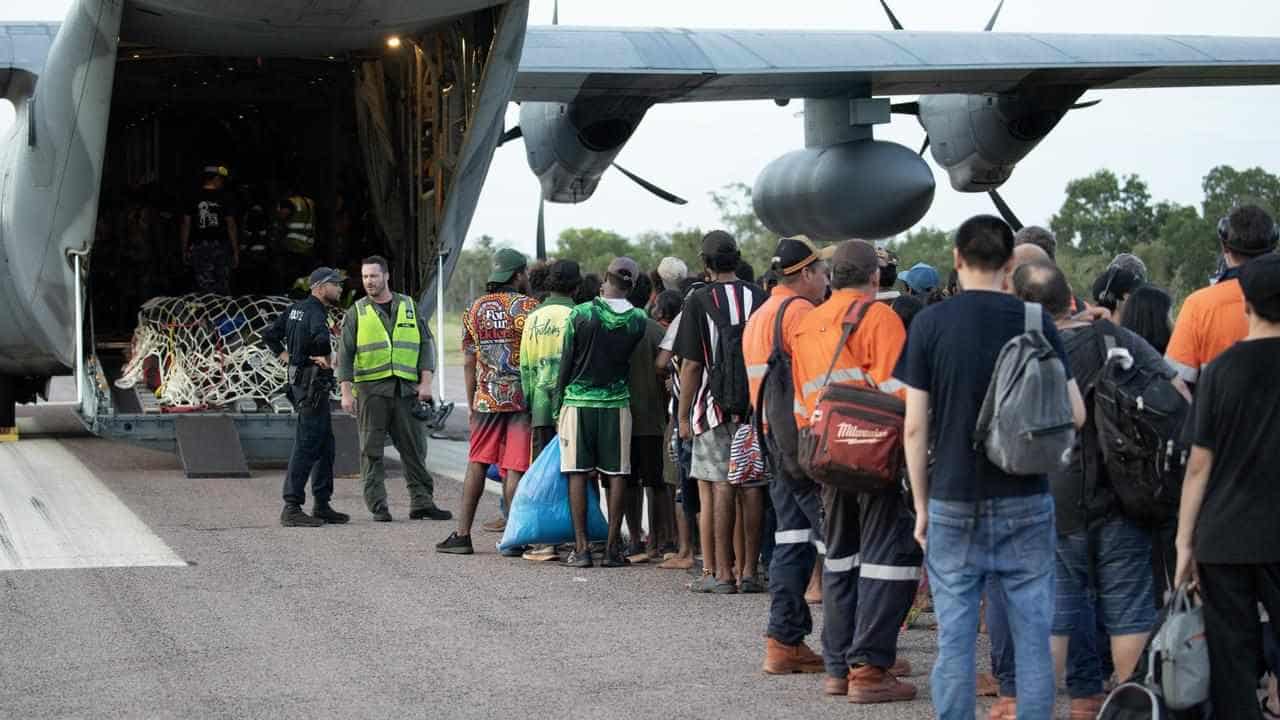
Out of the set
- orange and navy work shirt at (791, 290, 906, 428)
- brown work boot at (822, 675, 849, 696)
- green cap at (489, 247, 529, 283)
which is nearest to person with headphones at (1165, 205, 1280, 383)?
orange and navy work shirt at (791, 290, 906, 428)

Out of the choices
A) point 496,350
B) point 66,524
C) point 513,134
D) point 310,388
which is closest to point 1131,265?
point 496,350

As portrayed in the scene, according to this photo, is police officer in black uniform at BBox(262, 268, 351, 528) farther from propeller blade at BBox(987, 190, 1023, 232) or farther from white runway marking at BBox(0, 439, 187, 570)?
propeller blade at BBox(987, 190, 1023, 232)

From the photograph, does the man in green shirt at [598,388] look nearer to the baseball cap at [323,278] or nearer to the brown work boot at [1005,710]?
the baseball cap at [323,278]

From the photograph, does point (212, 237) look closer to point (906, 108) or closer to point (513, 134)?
point (513, 134)

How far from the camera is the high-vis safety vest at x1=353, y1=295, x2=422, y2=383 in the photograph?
9.73 m

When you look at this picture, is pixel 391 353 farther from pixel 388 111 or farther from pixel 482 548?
pixel 388 111

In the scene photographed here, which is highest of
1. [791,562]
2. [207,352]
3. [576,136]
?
[576,136]

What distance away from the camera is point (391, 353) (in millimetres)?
9781

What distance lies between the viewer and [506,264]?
360 inches

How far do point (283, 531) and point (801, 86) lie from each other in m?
7.07

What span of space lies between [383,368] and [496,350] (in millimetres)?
1206

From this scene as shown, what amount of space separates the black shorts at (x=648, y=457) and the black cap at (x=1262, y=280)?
4.56 m

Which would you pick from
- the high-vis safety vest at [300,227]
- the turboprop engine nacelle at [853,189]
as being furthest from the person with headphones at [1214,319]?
the high-vis safety vest at [300,227]

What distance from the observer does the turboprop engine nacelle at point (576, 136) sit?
14.3m
